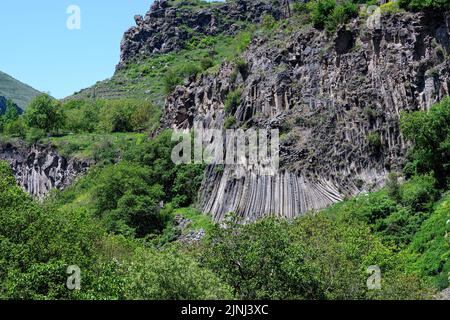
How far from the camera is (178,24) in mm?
172000

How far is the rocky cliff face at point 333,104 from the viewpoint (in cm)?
6291

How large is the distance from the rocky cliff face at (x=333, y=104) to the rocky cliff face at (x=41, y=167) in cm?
4071

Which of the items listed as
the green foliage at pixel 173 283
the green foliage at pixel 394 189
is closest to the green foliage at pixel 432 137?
the green foliage at pixel 394 189

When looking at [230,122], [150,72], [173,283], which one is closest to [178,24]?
[150,72]

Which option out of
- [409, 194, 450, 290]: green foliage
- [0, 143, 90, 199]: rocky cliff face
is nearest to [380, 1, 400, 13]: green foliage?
[409, 194, 450, 290]: green foliage

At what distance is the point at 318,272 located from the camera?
1469 inches

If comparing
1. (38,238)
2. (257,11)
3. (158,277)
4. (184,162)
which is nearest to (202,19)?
(257,11)

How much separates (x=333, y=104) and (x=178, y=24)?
4267 inches

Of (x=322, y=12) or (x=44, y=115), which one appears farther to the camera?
(x=44, y=115)

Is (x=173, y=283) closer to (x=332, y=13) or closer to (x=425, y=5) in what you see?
(x=425, y=5)

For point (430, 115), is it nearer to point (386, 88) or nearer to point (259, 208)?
point (386, 88)

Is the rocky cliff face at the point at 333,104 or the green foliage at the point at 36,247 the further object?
the rocky cliff face at the point at 333,104

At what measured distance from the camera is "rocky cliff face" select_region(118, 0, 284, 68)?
170 meters

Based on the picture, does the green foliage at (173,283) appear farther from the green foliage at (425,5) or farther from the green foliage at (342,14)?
the green foliage at (342,14)
